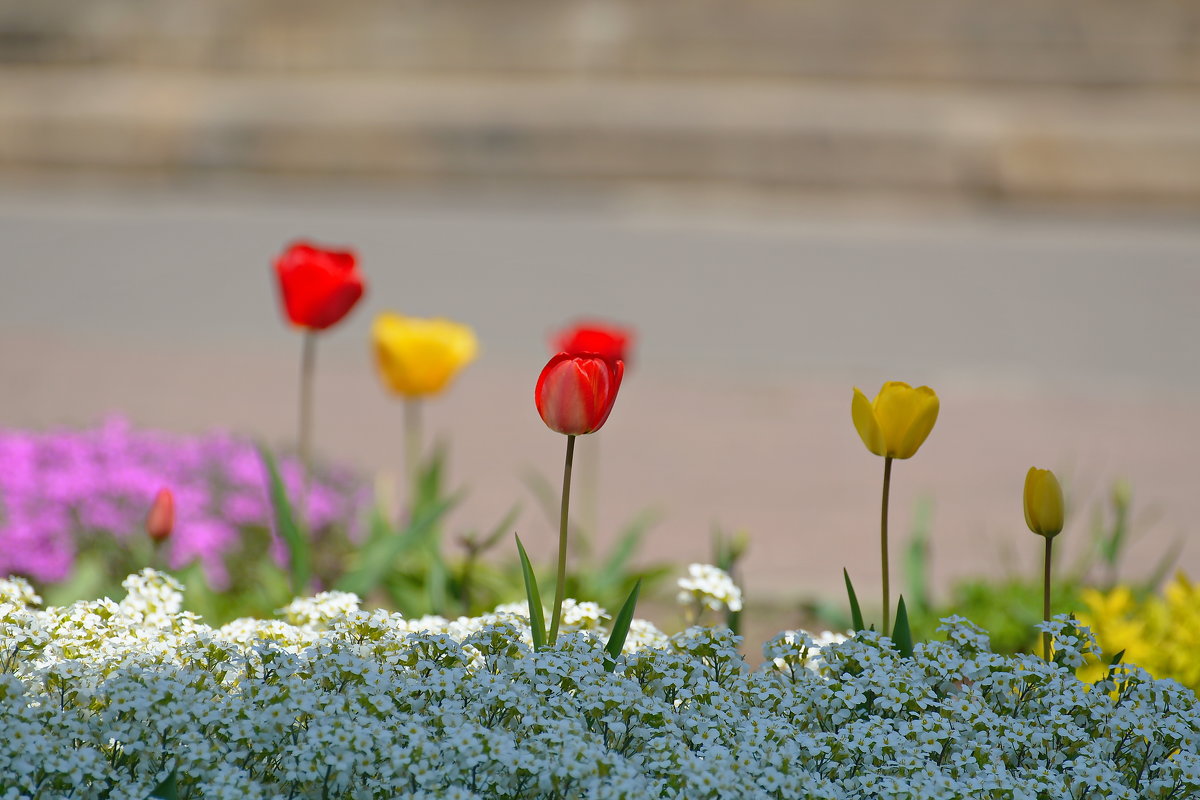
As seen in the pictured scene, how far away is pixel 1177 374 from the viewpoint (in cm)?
584

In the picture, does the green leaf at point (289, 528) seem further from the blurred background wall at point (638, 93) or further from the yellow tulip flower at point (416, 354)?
the blurred background wall at point (638, 93)

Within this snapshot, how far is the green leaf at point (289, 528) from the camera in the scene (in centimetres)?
241

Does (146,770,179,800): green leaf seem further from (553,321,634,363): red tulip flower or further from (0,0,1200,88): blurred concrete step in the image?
(0,0,1200,88): blurred concrete step

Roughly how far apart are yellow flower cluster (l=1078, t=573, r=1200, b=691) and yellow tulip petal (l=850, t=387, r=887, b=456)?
619mm

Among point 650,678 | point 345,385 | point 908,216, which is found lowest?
point 650,678

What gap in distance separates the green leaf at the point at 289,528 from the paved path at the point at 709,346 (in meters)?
1.32

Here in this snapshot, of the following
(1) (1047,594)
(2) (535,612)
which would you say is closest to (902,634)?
(1) (1047,594)

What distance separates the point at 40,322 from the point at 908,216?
6.52m

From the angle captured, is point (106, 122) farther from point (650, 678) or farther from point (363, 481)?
point (650, 678)

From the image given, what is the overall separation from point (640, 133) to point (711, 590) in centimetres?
899

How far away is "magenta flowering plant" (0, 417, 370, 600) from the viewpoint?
297 cm

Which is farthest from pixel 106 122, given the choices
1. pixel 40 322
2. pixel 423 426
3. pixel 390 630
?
pixel 390 630

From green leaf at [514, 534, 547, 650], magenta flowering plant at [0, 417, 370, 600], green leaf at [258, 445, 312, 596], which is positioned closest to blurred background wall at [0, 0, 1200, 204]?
magenta flowering plant at [0, 417, 370, 600]

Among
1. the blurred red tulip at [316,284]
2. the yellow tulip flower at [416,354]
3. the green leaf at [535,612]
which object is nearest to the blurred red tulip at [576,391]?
the green leaf at [535,612]
